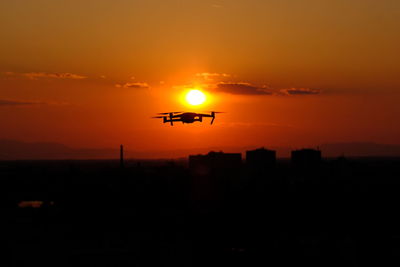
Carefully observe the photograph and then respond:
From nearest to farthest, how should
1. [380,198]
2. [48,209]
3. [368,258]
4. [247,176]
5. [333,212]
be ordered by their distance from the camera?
[368,258] < [48,209] < [333,212] < [380,198] < [247,176]

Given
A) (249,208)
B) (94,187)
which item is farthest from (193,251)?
(94,187)

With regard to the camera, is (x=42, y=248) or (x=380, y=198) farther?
(x=380, y=198)

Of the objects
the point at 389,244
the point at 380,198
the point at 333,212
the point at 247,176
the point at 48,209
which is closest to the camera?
the point at 389,244

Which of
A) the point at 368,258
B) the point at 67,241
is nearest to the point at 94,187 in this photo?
the point at 67,241

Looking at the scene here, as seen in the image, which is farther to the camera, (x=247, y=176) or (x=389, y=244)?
(x=247, y=176)

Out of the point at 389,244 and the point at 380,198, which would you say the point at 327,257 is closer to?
the point at 389,244

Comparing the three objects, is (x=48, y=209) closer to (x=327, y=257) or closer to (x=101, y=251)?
(x=101, y=251)

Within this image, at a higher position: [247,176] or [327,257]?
[247,176]
